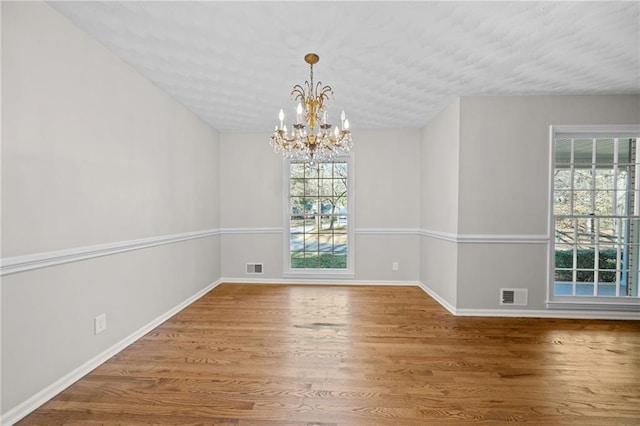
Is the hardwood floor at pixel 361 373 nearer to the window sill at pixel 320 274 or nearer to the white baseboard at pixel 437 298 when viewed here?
the white baseboard at pixel 437 298

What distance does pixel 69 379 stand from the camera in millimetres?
1975

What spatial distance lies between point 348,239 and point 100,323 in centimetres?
330

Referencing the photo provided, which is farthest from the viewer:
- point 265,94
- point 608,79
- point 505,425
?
point 265,94

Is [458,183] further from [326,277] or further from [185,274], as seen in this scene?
[185,274]

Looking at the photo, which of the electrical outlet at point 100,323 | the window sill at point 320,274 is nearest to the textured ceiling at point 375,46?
the electrical outlet at point 100,323

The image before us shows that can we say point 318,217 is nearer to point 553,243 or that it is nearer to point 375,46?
point 375,46

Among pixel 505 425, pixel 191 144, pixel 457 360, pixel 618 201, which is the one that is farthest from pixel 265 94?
pixel 618 201

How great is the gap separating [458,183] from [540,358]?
184cm

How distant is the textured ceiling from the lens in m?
1.89

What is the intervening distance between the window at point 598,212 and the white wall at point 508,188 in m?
0.18

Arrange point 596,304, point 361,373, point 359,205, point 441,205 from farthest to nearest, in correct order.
→ point 359,205 < point 441,205 < point 596,304 < point 361,373

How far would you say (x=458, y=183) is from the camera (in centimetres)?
333

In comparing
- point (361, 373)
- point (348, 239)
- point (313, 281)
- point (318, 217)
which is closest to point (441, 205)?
point (348, 239)

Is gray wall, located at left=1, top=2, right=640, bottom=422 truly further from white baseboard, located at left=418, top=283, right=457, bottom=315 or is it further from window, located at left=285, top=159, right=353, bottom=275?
window, located at left=285, top=159, right=353, bottom=275
